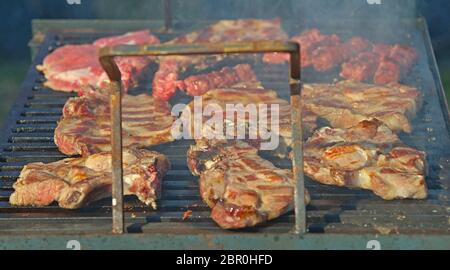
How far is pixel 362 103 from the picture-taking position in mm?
5641

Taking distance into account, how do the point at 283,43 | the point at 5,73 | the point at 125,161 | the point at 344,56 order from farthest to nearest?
the point at 5,73 → the point at 344,56 → the point at 125,161 → the point at 283,43

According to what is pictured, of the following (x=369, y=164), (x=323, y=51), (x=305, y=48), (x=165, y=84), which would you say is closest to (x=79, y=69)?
(x=165, y=84)

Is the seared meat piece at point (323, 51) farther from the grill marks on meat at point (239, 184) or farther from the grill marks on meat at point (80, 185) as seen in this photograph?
the grill marks on meat at point (80, 185)

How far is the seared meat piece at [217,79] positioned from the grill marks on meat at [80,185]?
54.0 inches

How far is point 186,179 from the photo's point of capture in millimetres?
4871

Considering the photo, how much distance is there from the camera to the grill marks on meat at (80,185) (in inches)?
177

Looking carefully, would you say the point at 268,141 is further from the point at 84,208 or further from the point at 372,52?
the point at 372,52

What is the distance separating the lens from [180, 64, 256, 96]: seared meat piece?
602cm

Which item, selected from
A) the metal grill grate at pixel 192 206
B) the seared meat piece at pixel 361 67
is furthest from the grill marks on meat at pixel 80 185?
the seared meat piece at pixel 361 67

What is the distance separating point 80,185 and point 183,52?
116 centimetres

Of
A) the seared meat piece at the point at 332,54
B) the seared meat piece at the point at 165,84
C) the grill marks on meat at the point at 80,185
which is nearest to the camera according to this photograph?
the grill marks on meat at the point at 80,185

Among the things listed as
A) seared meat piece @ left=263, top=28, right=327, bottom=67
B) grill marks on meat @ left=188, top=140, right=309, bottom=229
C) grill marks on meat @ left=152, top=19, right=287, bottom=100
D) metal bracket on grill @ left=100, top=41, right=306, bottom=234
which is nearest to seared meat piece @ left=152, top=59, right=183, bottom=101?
grill marks on meat @ left=152, top=19, right=287, bottom=100

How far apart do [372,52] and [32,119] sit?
8.67 ft
